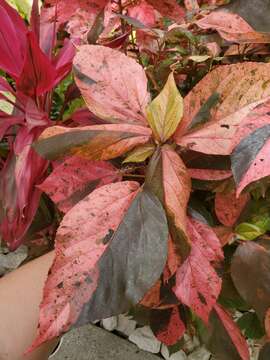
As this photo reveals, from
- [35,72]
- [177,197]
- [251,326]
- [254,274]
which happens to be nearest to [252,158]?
[177,197]

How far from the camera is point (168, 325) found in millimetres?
602

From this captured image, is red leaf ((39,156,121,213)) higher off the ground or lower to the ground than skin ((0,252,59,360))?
higher

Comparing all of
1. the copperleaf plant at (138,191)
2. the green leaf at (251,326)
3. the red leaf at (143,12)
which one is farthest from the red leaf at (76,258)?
the green leaf at (251,326)

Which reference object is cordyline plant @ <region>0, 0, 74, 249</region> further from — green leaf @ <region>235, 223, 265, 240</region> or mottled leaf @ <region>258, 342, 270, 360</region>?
mottled leaf @ <region>258, 342, 270, 360</region>

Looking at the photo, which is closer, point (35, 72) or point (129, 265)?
point (129, 265)

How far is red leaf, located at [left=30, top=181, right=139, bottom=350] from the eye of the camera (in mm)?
336

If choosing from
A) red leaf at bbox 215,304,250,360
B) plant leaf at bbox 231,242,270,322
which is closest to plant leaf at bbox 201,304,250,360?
red leaf at bbox 215,304,250,360

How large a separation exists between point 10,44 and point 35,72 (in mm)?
66

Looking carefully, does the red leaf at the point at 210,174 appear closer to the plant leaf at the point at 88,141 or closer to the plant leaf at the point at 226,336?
the plant leaf at the point at 88,141

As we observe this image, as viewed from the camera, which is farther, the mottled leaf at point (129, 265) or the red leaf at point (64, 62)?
the red leaf at point (64, 62)

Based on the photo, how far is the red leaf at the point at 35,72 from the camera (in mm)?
469

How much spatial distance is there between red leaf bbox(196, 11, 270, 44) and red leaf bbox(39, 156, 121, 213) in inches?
8.2

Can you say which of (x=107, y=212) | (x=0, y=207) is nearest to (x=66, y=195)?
(x=107, y=212)

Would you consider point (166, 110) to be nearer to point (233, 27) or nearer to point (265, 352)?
point (233, 27)
